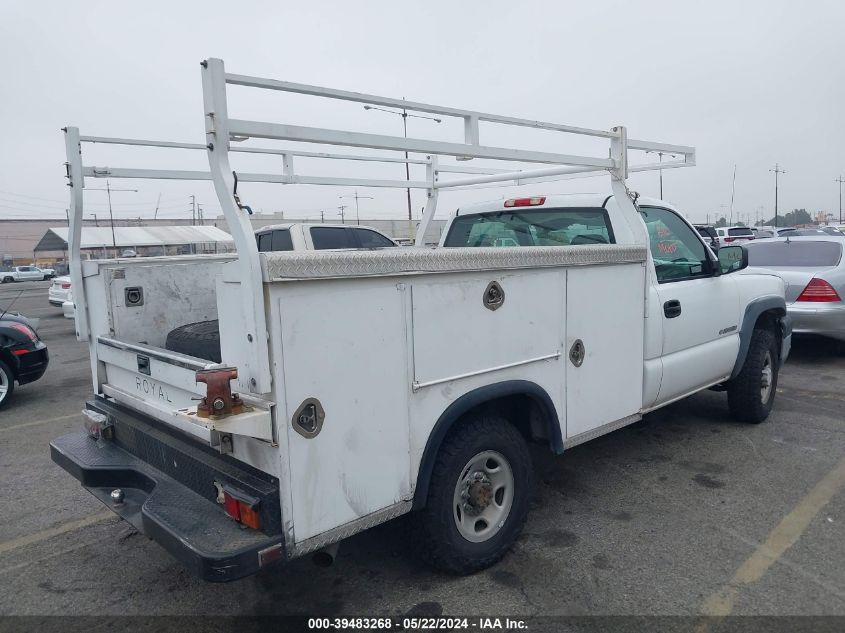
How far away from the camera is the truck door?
4422 millimetres

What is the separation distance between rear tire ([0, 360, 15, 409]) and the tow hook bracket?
6.10 metres

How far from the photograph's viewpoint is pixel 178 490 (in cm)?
298

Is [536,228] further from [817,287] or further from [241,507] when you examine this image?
[817,287]

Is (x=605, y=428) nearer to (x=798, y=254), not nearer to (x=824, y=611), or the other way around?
(x=824, y=611)

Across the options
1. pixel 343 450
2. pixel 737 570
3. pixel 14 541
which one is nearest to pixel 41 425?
pixel 14 541

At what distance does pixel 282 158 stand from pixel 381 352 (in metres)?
2.41

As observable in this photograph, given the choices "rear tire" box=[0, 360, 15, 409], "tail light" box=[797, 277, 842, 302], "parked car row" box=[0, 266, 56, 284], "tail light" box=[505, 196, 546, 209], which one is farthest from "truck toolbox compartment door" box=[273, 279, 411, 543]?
"parked car row" box=[0, 266, 56, 284]

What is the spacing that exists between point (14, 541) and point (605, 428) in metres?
3.73

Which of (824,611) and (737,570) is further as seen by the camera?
(737,570)

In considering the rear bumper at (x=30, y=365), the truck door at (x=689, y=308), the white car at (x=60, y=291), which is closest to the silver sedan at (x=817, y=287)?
the truck door at (x=689, y=308)

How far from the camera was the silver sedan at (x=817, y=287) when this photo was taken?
26.6ft

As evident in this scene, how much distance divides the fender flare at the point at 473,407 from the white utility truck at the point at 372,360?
0.01 m

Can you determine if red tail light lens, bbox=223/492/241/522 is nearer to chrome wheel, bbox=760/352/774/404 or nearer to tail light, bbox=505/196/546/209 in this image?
tail light, bbox=505/196/546/209

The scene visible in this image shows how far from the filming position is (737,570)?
3328 mm
